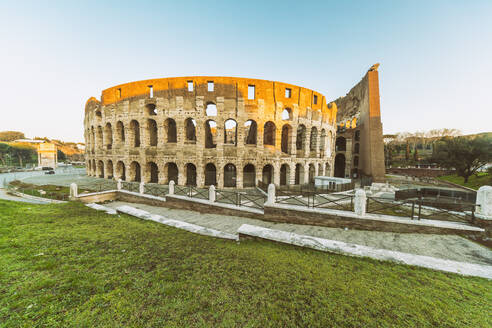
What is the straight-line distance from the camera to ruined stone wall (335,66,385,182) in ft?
64.8

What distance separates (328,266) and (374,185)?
62.8 ft

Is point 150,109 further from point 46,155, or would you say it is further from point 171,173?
point 46,155

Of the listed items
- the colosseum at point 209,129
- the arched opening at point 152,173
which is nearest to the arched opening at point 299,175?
the colosseum at point 209,129

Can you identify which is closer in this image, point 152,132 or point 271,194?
point 271,194

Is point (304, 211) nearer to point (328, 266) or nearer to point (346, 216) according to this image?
point (346, 216)

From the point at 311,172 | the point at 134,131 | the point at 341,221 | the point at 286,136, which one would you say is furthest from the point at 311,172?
the point at 134,131

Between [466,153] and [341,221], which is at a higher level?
[466,153]

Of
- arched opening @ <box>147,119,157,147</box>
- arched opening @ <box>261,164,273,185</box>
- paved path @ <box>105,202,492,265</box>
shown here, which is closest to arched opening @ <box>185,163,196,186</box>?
arched opening @ <box>147,119,157,147</box>

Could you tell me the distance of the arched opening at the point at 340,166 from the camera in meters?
28.5

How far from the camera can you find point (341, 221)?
741 centimetres

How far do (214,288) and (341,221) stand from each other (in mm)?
6660

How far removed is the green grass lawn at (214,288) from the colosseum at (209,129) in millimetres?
12285

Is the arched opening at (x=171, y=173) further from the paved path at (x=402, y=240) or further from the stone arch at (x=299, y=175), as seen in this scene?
the stone arch at (x=299, y=175)

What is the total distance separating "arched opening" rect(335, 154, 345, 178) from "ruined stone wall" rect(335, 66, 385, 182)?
1.27 metres
